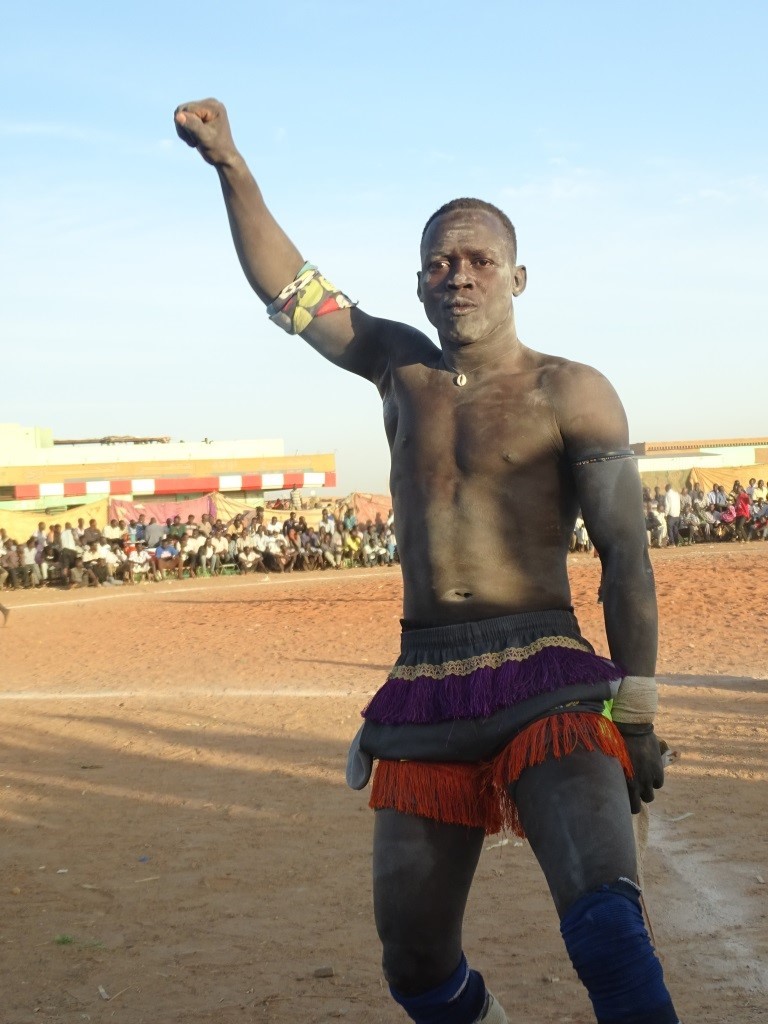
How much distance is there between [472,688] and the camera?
3109 mm

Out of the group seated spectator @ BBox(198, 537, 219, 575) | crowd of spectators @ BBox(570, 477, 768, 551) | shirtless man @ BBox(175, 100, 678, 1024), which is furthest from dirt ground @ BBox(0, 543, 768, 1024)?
crowd of spectators @ BBox(570, 477, 768, 551)

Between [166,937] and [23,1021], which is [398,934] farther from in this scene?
[166,937]

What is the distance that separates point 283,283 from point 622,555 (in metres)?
1.39

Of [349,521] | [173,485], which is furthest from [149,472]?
[349,521]

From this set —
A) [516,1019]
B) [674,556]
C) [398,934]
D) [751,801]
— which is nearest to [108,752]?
[751,801]

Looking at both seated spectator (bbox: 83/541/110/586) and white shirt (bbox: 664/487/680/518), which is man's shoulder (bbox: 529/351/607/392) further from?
white shirt (bbox: 664/487/680/518)

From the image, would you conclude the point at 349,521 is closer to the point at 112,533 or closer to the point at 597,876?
the point at 112,533

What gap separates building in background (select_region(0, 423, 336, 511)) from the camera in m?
37.7

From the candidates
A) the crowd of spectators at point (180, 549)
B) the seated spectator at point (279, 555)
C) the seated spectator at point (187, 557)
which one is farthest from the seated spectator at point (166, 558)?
the seated spectator at point (279, 555)

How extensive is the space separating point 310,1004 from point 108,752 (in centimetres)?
481

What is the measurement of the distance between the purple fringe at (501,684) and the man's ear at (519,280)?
107 centimetres

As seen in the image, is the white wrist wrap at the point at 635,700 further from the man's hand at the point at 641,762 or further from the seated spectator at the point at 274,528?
the seated spectator at the point at 274,528

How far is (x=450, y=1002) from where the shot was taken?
3.09 meters

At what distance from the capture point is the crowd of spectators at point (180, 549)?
25.5 metres
